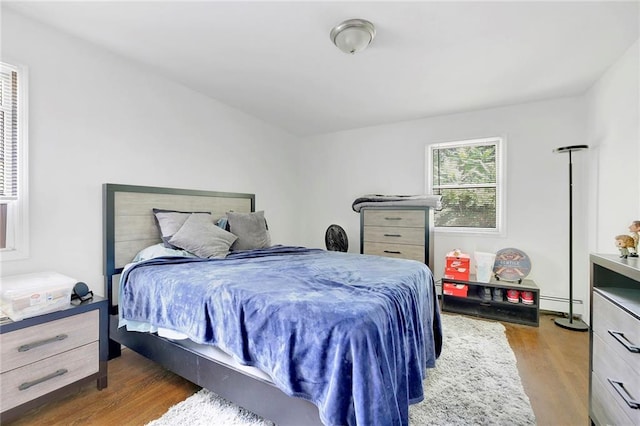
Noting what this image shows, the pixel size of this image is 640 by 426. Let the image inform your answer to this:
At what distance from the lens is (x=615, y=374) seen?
1.25 metres

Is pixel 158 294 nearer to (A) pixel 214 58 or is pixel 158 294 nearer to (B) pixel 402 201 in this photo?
(A) pixel 214 58

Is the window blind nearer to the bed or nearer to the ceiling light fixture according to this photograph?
the bed

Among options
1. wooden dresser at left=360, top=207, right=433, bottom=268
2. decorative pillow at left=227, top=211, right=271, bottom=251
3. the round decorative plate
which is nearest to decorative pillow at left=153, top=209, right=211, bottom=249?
decorative pillow at left=227, top=211, right=271, bottom=251

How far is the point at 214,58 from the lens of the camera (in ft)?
7.72

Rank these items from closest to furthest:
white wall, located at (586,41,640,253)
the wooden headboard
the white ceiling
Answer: the white ceiling < white wall, located at (586,41,640,253) < the wooden headboard

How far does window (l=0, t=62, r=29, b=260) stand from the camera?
180 cm

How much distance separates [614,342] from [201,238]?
2.64m

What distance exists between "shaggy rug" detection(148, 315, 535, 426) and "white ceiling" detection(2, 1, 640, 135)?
2.35 metres

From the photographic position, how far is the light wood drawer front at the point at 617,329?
1.11 m

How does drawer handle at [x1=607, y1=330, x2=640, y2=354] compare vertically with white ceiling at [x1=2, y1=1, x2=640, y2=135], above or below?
below

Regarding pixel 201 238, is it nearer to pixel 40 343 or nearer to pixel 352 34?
pixel 40 343

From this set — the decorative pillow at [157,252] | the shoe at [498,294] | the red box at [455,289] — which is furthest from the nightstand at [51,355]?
the shoe at [498,294]

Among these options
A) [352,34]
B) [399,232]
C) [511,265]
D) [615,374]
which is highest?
[352,34]

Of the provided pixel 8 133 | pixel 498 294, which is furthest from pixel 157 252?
pixel 498 294
